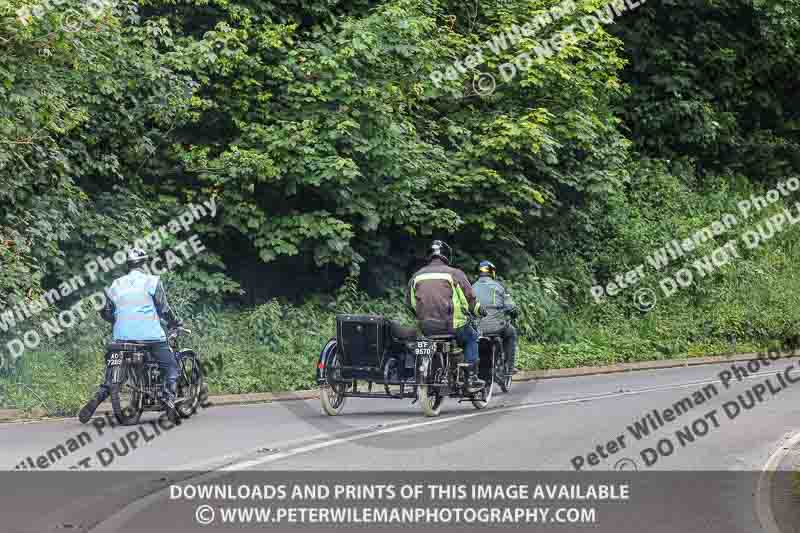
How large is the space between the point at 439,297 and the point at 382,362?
3.62ft

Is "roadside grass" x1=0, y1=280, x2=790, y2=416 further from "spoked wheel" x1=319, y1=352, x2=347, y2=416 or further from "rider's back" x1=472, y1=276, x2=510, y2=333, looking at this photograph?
"spoked wheel" x1=319, y1=352, x2=347, y2=416

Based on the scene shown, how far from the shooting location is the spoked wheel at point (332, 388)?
49.6ft

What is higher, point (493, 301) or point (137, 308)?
point (137, 308)

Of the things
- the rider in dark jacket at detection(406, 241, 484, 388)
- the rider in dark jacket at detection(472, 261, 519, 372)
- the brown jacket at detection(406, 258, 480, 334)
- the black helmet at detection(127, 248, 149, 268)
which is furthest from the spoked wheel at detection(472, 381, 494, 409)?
the black helmet at detection(127, 248, 149, 268)

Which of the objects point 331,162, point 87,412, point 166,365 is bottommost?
point 87,412

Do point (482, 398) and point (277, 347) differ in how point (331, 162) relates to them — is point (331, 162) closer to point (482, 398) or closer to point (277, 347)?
point (277, 347)

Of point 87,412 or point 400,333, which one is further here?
point 400,333

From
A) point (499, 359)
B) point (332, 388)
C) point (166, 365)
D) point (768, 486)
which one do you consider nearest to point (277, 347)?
point (499, 359)

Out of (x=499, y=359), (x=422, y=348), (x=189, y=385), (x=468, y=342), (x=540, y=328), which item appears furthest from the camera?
(x=540, y=328)

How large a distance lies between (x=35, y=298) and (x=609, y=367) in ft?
39.5

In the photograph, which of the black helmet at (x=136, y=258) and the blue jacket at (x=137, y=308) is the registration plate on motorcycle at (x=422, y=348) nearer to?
the blue jacket at (x=137, y=308)

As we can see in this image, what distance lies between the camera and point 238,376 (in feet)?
61.2

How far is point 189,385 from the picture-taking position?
49.0 feet

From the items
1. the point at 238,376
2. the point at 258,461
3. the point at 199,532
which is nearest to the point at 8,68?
the point at 238,376
